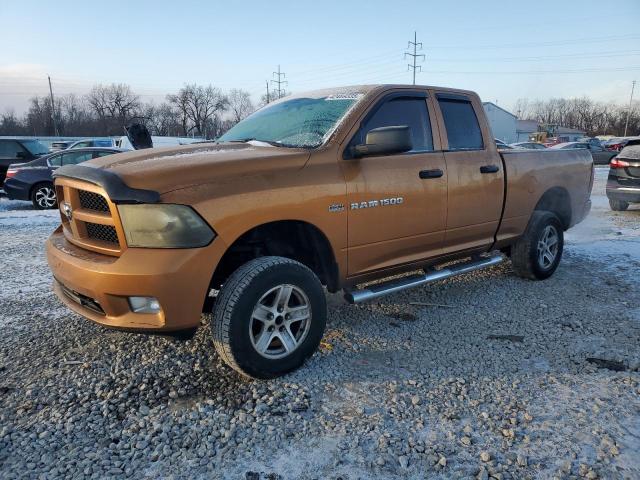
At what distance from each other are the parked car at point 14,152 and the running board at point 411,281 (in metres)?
13.1

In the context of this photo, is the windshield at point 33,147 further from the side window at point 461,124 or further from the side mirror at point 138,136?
the side window at point 461,124

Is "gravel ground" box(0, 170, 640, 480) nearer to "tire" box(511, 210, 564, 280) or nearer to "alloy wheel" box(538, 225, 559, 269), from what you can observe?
"tire" box(511, 210, 564, 280)

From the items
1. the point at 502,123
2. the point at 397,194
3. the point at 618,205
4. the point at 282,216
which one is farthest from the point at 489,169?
the point at 502,123

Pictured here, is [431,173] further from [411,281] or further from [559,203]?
[559,203]

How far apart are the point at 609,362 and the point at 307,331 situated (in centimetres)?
218

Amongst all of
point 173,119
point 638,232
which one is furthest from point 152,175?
point 173,119

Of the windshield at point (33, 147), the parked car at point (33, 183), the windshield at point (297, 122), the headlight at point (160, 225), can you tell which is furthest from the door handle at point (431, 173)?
the windshield at point (33, 147)

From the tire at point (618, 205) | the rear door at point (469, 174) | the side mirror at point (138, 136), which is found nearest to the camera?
the rear door at point (469, 174)

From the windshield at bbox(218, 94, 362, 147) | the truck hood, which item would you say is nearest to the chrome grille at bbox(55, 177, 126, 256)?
the truck hood

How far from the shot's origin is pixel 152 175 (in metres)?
2.73

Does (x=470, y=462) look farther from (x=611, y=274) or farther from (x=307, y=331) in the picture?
(x=611, y=274)

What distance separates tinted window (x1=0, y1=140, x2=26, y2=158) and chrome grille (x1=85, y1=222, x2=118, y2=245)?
1257 centimetres

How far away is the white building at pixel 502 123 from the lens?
226ft

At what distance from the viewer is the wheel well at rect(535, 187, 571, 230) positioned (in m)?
5.33
